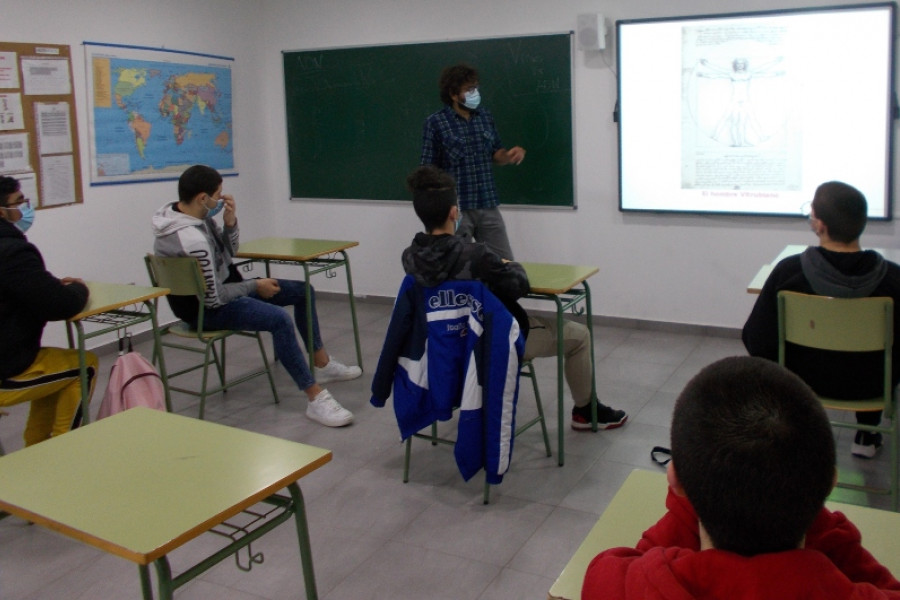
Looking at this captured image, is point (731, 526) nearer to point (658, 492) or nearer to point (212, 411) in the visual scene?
point (658, 492)

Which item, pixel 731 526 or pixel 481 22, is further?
pixel 481 22

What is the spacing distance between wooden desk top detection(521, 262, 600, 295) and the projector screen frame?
1.79 m

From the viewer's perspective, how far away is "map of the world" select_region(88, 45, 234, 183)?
5.14m

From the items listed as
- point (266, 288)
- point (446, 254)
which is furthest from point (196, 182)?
point (446, 254)

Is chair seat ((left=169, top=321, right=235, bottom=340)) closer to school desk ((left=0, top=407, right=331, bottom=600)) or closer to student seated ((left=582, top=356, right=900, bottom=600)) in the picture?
school desk ((left=0, top=407, right=331, bottom=600))

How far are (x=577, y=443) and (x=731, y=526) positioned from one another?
2690mm

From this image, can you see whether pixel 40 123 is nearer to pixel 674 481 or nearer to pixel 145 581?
pixel 145 581

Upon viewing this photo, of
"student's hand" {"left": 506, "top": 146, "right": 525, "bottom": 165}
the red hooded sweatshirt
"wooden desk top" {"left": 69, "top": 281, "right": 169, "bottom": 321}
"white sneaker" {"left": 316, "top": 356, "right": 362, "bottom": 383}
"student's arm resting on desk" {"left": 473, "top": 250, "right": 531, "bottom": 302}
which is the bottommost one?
"white sneaker" {"left": 316, "top": 356, "right": 362, "bottom": 383}

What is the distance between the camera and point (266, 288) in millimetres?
4102

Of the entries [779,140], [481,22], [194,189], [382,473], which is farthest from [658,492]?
[481,22]

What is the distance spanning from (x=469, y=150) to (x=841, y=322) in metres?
2.65

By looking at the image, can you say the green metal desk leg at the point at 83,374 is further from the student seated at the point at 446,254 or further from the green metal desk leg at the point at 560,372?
the green metal desk leg at the point at 560,372

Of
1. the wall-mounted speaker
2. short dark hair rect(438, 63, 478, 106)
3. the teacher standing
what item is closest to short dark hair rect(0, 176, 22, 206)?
the teacher standing

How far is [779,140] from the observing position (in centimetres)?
473
